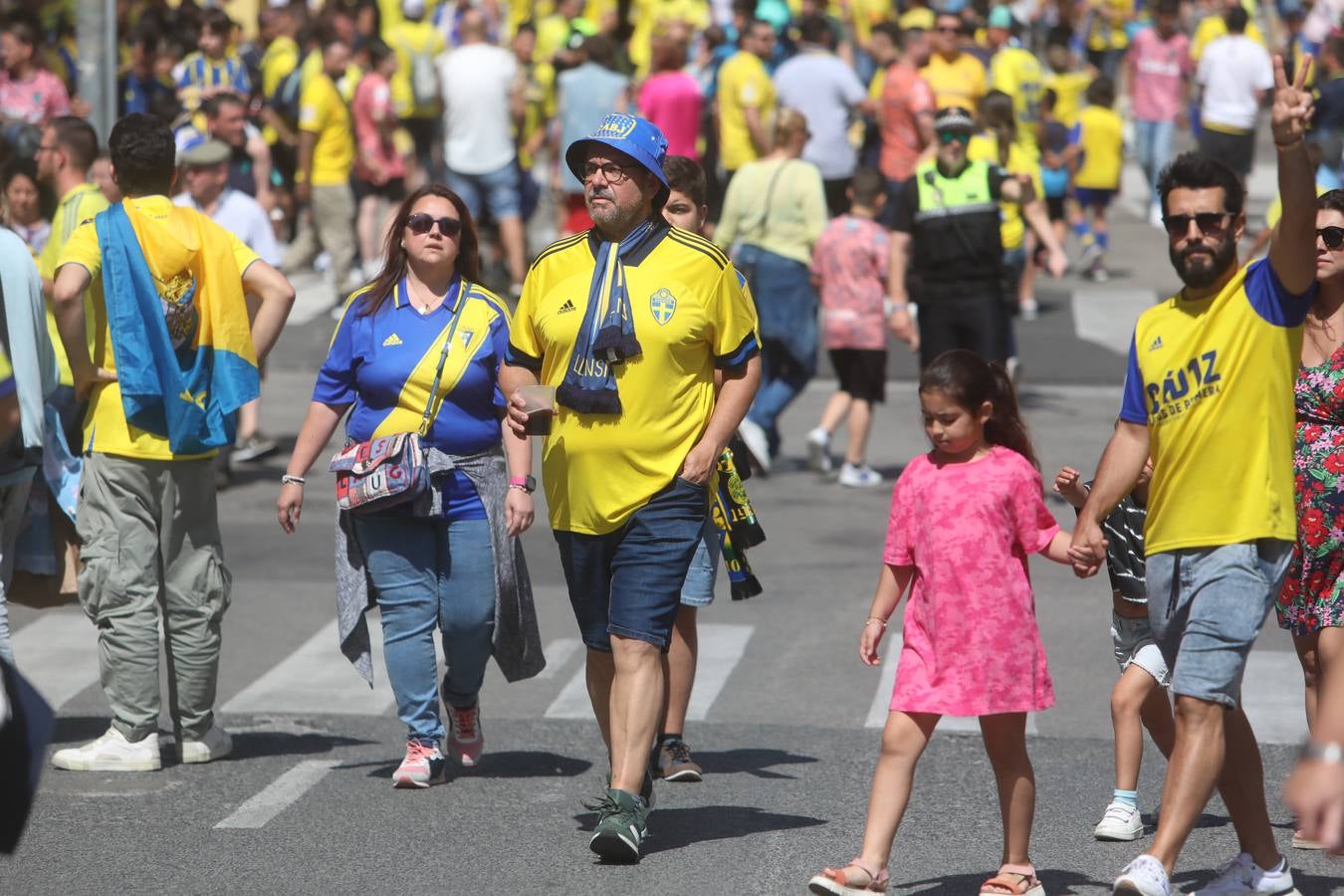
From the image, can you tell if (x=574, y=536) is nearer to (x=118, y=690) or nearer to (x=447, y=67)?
(x=118, y=690)

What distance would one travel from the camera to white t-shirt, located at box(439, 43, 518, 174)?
1761 cm

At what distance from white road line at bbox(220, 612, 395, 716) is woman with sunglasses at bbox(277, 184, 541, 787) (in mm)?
1235

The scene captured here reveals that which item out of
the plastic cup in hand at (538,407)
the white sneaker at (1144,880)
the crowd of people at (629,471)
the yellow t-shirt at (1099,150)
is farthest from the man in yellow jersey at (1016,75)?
the white sneaker at (1144,880)

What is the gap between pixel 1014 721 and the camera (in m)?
5.80

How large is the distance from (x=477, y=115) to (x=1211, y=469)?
41.3 feet

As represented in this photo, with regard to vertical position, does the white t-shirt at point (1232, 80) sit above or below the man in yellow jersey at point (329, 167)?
above

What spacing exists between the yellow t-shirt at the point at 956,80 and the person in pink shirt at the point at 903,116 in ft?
0.33

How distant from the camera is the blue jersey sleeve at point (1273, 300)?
5551 mm

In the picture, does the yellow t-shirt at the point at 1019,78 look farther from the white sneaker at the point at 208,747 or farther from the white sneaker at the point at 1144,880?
the white sneaker at the point at 1144,880

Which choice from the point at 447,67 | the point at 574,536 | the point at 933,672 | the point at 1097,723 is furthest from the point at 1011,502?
the point at 447,67

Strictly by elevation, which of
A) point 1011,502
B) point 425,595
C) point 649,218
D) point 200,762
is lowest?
point 200,762

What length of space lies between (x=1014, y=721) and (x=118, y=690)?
126 inches

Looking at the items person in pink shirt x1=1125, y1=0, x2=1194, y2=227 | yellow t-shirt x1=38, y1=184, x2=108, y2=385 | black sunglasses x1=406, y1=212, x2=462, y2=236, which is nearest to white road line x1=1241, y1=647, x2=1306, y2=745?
black sunglasses x1=406, y1=212, x2=462, y2=236

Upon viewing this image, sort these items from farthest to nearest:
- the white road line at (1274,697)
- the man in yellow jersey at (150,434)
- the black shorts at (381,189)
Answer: the black shorts at (381,189) → the white road line at (1274,697) → the man in yellow jersey at (150,434)
